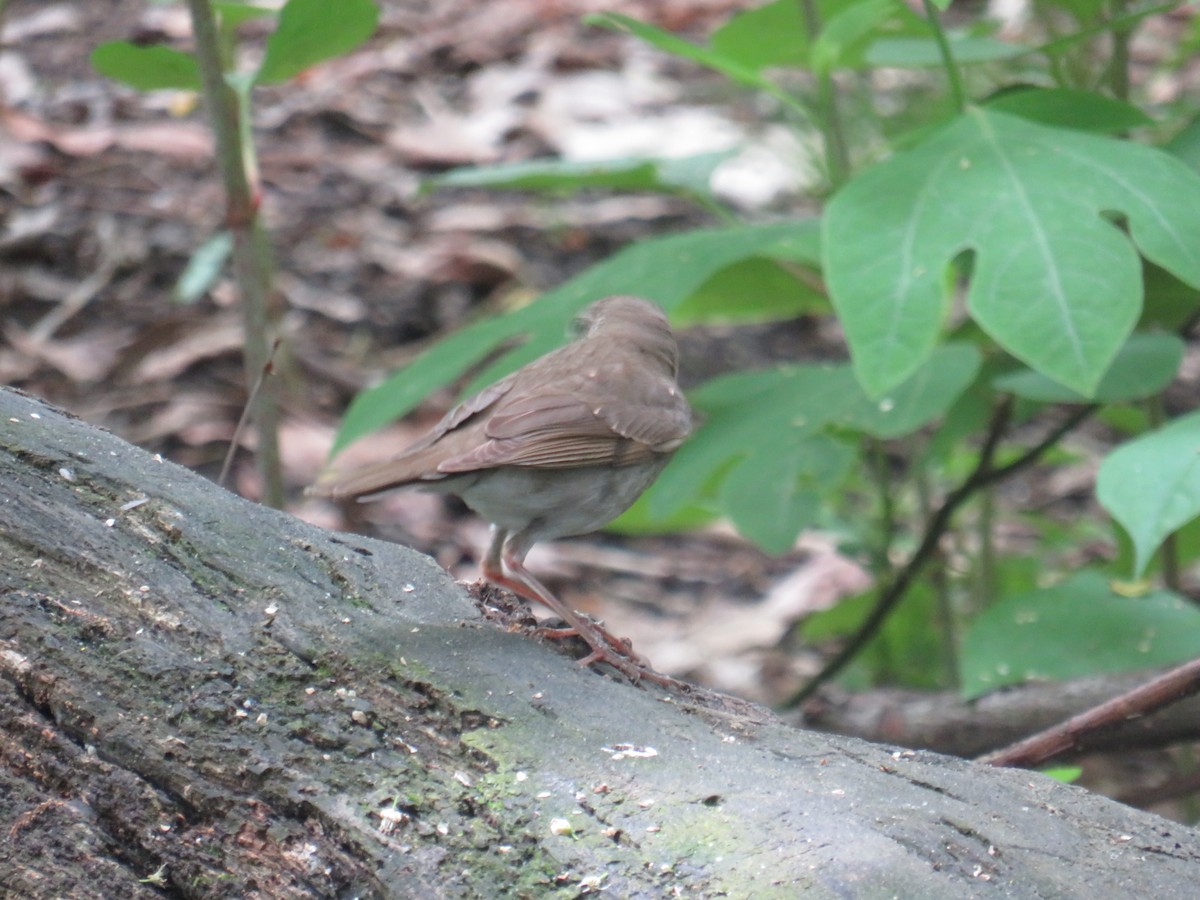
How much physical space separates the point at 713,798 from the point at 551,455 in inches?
37.0

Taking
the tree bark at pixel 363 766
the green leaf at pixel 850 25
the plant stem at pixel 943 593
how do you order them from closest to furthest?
the tree bark at pixel 363 766 < the green leaf at pixel 850 25 < the plant stem at pixel 943 593

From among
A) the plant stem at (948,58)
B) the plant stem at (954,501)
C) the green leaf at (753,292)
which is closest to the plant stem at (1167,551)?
the plant stem at (954,501)

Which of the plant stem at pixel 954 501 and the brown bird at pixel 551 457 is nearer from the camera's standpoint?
the brown bird at pixel 551 457

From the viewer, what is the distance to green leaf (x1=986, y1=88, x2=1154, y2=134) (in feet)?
11.7

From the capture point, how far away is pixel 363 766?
202 cm

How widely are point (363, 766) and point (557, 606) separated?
0.74 meters

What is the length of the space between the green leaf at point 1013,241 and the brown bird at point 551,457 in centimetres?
49

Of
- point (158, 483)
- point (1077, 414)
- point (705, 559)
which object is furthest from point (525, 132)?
point (158, 483)

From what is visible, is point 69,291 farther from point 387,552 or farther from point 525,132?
point 387,552

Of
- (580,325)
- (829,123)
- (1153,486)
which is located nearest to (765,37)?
(829,123)

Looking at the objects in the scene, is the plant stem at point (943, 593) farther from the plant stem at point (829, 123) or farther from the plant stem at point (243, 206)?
the plant stem at point (243, 206)

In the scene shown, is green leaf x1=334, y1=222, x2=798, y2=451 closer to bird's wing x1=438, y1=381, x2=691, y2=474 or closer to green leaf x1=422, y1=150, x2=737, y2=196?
green leaf x1=422, y1=150, x2=737, y2=196

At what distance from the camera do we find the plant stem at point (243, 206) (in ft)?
10.2

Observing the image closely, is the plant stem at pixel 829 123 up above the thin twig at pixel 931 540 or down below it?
above
